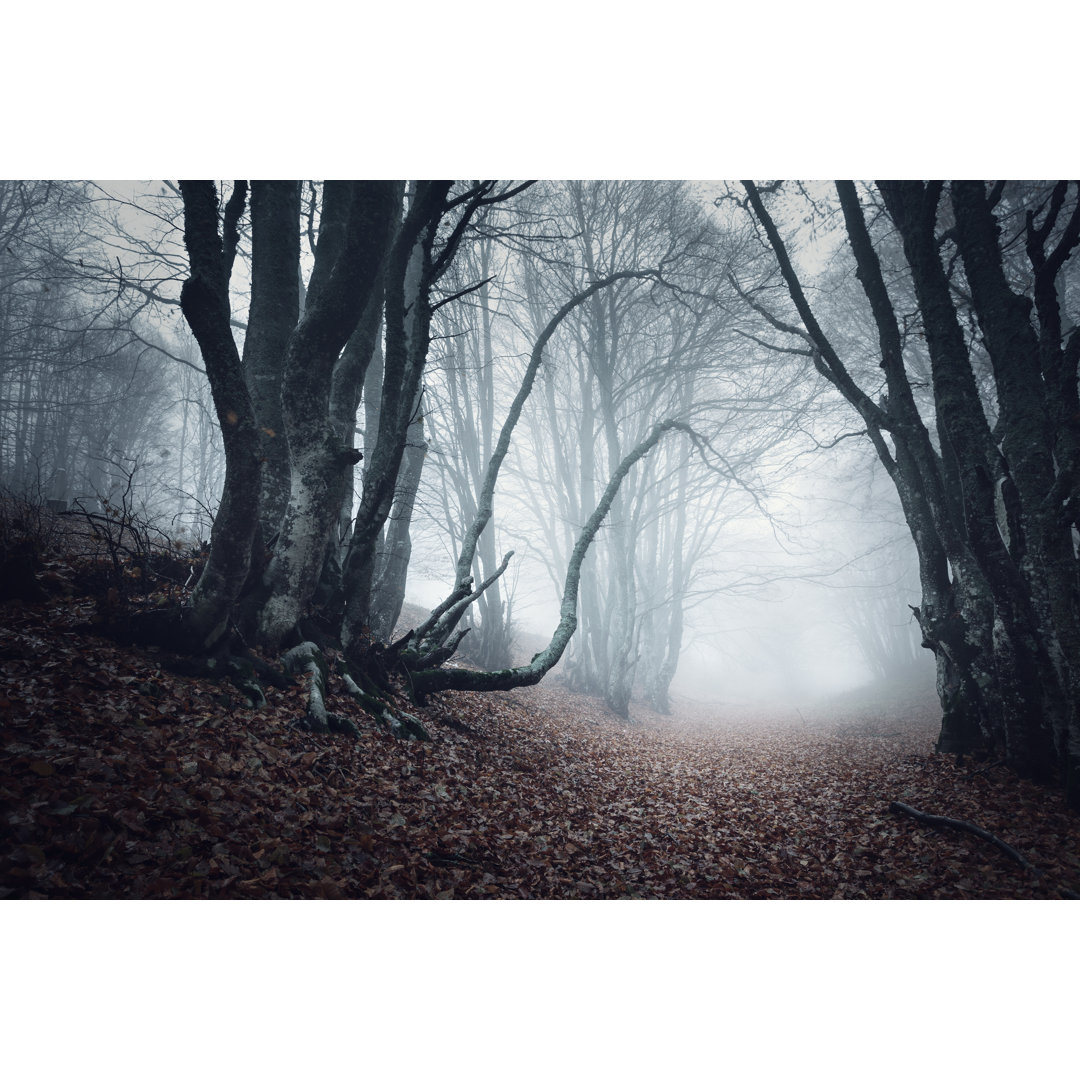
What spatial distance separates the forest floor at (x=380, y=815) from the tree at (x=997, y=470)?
636 mm

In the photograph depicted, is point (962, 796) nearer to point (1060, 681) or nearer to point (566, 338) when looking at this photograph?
point (1060, 681)

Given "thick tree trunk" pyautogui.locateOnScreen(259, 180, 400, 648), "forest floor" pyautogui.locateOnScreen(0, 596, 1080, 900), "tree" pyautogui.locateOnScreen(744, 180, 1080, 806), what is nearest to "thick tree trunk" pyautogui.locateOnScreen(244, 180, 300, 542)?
"thick tree trunk" pyautogui.locateOnScreen(259, 180, 400, 648)

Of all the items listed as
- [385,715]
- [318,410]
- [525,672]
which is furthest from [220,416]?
[525,672]

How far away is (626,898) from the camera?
2834mm

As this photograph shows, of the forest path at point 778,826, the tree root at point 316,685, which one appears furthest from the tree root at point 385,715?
the forest path at point 778,826

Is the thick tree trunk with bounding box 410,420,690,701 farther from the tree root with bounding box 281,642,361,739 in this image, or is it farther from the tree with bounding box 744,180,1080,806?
the tree with bounding box 744,180,1080,806

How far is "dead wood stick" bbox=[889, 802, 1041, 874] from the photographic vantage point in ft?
9.68

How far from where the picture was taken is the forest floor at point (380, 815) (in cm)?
214

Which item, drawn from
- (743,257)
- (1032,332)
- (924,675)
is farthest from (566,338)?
(924,675)

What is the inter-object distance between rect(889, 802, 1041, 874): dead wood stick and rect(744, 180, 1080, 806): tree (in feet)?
3.56

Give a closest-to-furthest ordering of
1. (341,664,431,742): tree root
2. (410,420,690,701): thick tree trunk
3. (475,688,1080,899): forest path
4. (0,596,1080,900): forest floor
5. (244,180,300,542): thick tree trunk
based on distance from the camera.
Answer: (0,596,1080,900): forest floor < (475,688,1080,899): forest path < (341,664,431,742): tree root < (244,180,300,542): thick tree trunk < (410,420,690,701): thick tree trunk

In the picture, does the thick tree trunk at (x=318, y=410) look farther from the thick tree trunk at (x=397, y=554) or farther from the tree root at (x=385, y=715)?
the thick tree trunk at (x=397, y=554)

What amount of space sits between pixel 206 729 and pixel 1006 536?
601 cm

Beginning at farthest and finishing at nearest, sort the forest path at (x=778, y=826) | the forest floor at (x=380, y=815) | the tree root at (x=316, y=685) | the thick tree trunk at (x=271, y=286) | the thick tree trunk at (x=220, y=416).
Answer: the thick tree trunk at (x=271, y=286)
the tree root at (x=316, y=685)
the thick tree trunk at (x=220, y=416)
the forest path at (x=778, y=826)
the forest floor at (x=380, y=815)
